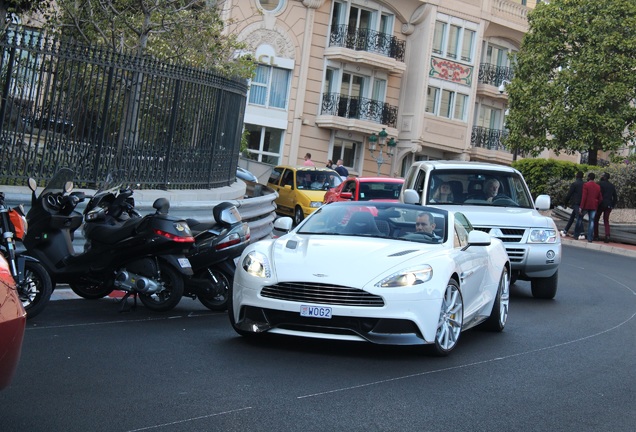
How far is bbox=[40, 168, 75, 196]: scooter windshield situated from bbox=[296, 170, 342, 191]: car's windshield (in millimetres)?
21713

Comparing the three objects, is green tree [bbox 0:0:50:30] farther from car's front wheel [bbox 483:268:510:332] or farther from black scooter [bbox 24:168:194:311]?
car's front wheel [bbox 483:268:510:332]

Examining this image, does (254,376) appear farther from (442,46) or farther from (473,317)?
(442,46)

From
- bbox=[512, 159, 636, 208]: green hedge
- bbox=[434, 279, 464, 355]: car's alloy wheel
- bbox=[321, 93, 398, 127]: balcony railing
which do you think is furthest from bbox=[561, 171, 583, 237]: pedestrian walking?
bbox=[434, 279, 464, 355]: car's alloy wheel

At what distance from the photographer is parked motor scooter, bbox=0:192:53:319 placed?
9078 mm

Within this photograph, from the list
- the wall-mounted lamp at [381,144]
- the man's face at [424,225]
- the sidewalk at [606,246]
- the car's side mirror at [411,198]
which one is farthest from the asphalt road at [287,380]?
the wall-mounted lamp at [381,144]

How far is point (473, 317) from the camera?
10.3 metres

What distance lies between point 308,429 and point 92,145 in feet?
30.2

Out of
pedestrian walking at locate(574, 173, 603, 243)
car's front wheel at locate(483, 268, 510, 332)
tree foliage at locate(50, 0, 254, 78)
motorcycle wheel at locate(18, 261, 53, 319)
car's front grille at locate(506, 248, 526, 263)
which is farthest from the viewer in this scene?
pedestrian walking at locate(574, 173, 603, 243)

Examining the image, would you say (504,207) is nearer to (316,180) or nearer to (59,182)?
(59,182)

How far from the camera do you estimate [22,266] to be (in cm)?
945

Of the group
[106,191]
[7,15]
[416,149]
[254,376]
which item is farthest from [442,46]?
[254,376]

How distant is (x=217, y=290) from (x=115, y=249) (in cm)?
119

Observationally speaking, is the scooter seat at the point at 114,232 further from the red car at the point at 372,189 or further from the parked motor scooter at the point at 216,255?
the red car at the point at 372,189

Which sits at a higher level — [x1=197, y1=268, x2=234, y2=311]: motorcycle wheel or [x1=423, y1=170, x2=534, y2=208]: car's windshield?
[x1=423, y1=170, x2=534, y2=208]: car's windshield
